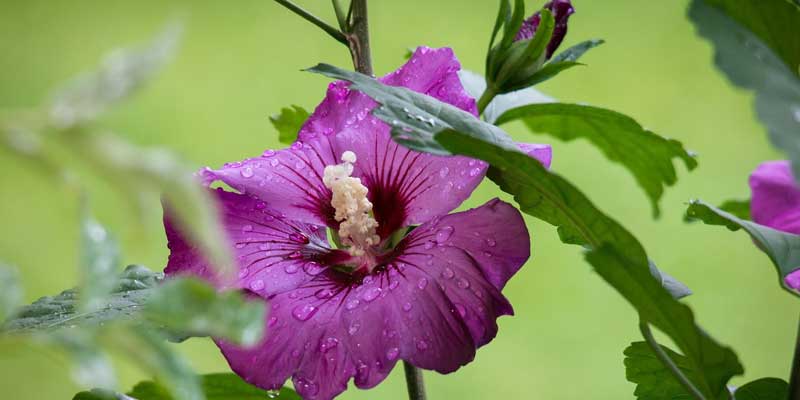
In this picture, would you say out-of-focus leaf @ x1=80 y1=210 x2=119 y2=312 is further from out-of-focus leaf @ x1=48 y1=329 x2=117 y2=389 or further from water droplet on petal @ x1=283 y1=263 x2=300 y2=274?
water droplet on petal @ x1=283 y1=263 x2=300 y2=274

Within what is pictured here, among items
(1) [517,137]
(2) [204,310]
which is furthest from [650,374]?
(1) [517,137]

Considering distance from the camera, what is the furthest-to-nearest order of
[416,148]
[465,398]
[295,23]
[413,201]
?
[295,23] → [465,398] → [413,201] → [416,148]

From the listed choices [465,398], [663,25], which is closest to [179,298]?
[465,398]

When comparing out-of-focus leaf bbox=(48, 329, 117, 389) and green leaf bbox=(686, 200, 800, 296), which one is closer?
out-of-focus leaf bbox=(48, 329, 117, 389)

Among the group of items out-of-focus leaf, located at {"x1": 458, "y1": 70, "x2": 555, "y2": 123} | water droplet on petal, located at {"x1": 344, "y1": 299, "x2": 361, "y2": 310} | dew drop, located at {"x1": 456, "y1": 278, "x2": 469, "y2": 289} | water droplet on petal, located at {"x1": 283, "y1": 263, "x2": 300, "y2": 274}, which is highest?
out-of-focus leaf, located at {"x1": 458, "y1": 70, "x2": 555, "y2": 123}

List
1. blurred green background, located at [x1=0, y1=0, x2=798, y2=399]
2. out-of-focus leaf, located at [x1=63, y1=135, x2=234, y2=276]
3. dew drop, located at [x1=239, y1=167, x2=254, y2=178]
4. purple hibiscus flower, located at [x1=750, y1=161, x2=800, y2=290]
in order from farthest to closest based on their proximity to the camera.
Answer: blurred green background, located at [x1=0, y1=0, x2=798, y2=399], purple hibiscus flower, located at [x1=750, y1=161, x2=800, y2=290], dew drop, located at [x1=239, y1=167, x2=254, y2=178], out-of-focus leaf, located at [x1=63, y1=135, x2=234, y2=276]

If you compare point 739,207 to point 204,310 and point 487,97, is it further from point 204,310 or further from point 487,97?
point 204,310

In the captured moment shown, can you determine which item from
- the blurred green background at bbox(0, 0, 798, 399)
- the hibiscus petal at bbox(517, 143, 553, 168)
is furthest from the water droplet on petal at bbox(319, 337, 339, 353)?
the blurred green background at bbox(0, 0, 798, 399)

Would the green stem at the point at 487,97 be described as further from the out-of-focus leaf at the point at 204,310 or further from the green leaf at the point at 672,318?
the out-of-focus leaf at the point at 204,310

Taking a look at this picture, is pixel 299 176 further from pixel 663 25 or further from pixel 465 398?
pixel 663 25
